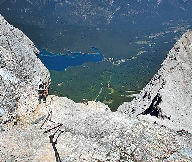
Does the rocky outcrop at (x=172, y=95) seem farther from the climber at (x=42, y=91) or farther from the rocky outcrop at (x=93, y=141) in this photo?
the climber at (x=42, y=91)

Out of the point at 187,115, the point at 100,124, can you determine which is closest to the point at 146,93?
the point at 187,115

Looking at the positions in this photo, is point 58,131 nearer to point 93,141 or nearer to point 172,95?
point 93,141

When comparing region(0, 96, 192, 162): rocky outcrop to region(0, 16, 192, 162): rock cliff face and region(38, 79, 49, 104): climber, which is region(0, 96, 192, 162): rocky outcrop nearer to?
region(0, 16, 192, 162): rock cliff face

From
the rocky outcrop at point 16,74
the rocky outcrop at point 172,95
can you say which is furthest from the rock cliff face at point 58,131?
the rocky outcrop at point 172,95

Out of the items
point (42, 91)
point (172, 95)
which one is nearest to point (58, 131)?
point (42, 91)

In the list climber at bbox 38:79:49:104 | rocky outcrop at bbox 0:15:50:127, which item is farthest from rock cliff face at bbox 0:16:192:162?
climber at bbox 38:79:49:104

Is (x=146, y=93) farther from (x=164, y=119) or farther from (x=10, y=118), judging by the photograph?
(x=10, y=118)
